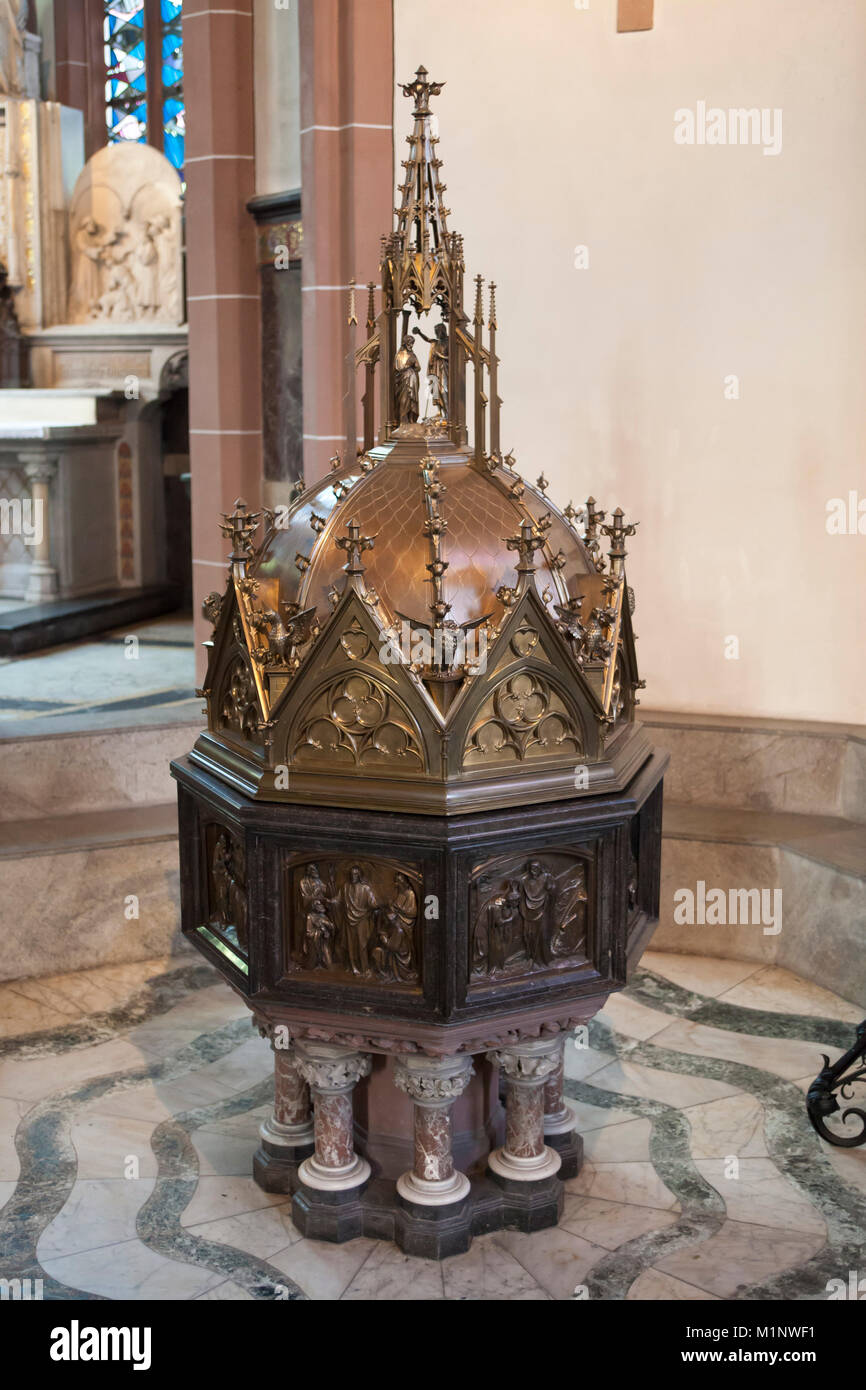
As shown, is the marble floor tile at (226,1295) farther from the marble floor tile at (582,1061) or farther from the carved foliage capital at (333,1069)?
the marble floor tile at (582,1061)

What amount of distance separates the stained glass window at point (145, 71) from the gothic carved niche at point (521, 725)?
9441 mm

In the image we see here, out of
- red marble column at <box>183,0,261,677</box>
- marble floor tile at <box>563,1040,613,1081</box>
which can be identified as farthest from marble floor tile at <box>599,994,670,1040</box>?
red marble column at <box>183,0,261,677</box>

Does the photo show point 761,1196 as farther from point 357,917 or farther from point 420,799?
point 420,799

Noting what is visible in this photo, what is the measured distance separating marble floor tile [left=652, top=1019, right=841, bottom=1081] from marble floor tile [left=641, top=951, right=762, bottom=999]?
341 millimetres

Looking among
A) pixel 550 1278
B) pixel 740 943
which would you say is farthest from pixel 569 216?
pixel 550 1278

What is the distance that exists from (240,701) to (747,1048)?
2297 mm

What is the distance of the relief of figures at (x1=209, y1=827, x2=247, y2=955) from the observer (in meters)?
3.67

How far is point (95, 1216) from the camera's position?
3.93m

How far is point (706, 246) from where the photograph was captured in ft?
19.9

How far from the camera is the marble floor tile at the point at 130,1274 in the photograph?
3.56m

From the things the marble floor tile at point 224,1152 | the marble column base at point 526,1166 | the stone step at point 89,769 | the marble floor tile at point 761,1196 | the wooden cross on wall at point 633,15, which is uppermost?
the wooden cross on wall at point 633,15

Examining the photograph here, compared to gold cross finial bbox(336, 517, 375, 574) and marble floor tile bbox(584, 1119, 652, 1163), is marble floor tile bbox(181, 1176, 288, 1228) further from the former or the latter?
gold cross finial bbox(336, 517, 375, 574)

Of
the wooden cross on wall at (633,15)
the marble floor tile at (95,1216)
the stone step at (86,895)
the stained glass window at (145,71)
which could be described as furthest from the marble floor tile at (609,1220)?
the stained glass window at (145,71)

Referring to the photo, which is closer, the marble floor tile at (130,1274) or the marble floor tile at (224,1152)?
the marble floor tile at (130,1274)
